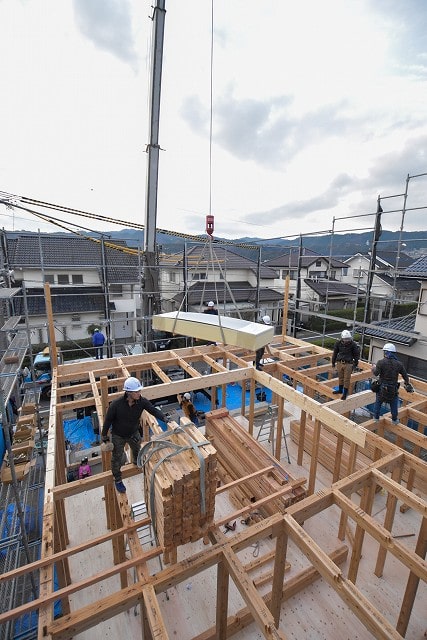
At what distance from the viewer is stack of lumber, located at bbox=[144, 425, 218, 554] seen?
132 inches

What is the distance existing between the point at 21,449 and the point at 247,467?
5609mm

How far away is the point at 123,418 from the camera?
4.49 meters

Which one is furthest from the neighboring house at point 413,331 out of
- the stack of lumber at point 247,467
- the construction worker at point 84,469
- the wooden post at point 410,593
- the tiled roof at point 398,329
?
the construction worker at point 84,469

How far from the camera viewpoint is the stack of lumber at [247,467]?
5.62 m

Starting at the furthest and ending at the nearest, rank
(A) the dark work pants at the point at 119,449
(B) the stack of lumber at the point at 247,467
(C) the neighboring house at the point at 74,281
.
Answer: (C) the neighboring house at the point at 74,281 < (B) the stack of lumber at the point at 247,467 < (A) the dark work pants at the point at 119,449

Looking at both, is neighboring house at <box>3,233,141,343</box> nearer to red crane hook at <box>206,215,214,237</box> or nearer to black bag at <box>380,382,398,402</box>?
red crane hook at <box>206,215,214,237</box>

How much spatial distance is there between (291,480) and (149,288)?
26.0 feet

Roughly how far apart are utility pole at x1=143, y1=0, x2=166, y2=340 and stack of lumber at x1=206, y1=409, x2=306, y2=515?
484 cm

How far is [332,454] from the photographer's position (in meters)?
7.66

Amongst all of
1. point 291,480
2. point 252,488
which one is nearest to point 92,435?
point 252,488

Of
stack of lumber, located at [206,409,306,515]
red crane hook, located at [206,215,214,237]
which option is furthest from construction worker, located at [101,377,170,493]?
red crane hook, located at [206,215,214,237]

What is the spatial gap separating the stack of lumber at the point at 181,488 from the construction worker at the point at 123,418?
2.42ft

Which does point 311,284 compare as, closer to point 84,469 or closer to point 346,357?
point 346,357

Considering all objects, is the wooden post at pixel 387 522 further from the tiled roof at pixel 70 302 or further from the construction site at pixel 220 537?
the tiled roof at pixel 70 302
